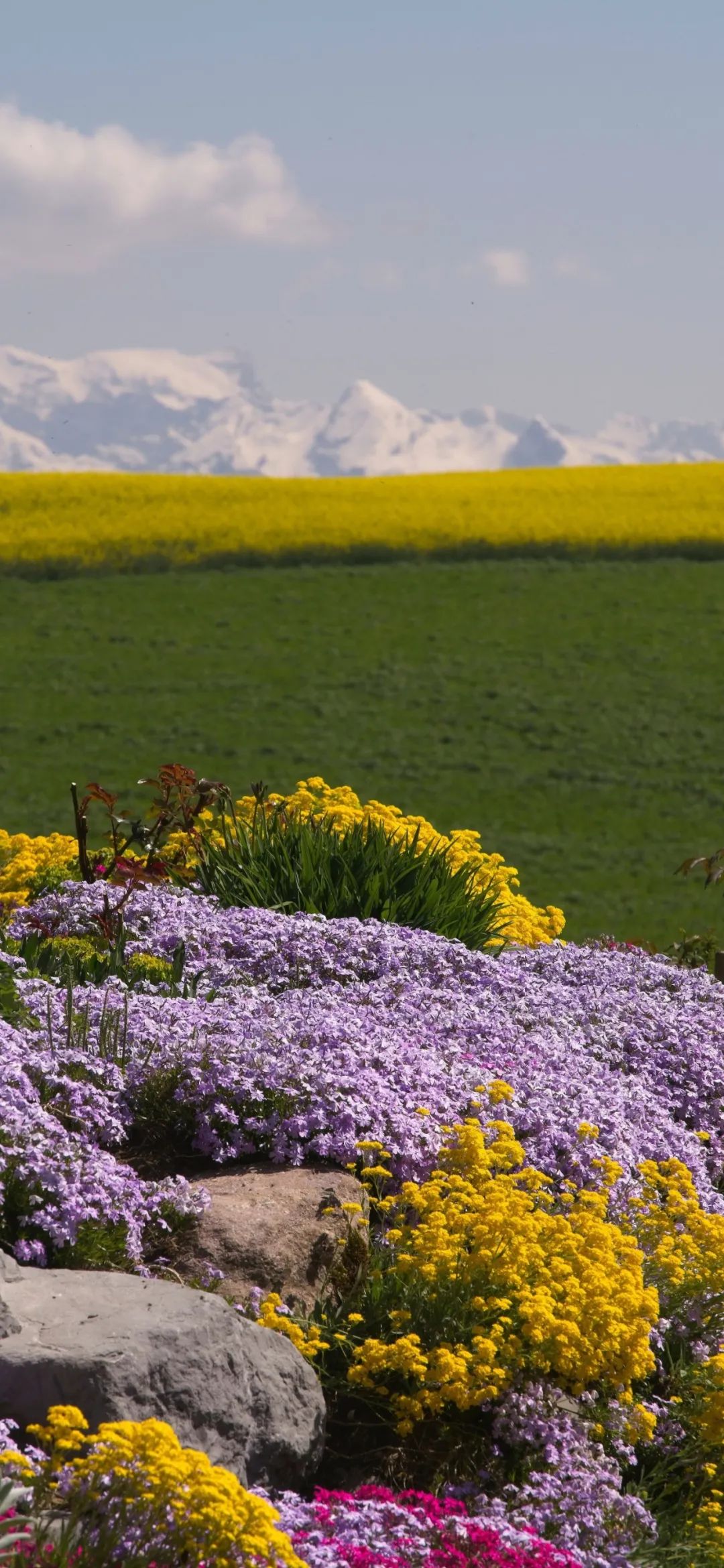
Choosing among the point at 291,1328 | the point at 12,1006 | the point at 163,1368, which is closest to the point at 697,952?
the point at 12,1006

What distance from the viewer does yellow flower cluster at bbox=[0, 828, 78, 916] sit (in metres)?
9.06

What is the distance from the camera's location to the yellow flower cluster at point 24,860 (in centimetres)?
906

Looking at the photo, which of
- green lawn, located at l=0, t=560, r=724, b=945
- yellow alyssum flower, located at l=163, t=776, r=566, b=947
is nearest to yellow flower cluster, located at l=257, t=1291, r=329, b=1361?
yellow alyssum flower, located at l=163, t=776, r=566, b=947

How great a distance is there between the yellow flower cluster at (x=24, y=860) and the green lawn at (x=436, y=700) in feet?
22.7

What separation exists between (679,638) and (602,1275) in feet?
78.3

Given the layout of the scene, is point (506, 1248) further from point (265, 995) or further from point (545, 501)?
point (545, 501)

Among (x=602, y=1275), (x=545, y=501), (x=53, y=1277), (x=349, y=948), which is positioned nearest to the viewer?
(x=53, y=1277)

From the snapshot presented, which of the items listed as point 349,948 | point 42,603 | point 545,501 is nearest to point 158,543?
point 42,603

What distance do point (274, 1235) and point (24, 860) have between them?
5598 millimetres

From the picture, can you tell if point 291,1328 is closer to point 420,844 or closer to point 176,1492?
point 176,1492

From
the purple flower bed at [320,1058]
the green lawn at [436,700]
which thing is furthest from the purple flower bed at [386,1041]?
the green lawn at [436,700]

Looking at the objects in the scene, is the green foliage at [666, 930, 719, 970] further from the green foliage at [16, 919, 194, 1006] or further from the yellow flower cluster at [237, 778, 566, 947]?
the green foliage at [16, 919, 194, 1006]

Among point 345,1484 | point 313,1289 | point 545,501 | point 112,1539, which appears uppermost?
point 545,501

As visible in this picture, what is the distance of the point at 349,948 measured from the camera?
7219 mm
